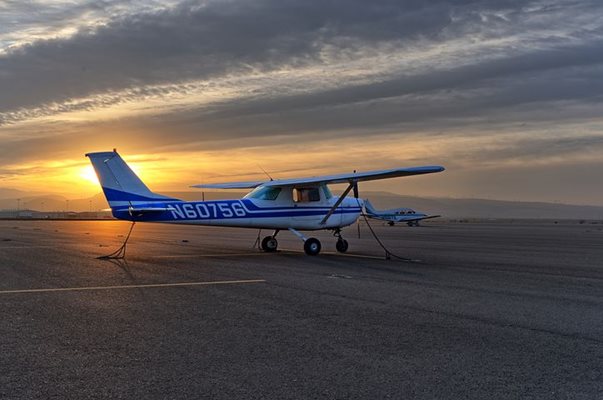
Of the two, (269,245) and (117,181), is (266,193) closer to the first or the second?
(269,245)

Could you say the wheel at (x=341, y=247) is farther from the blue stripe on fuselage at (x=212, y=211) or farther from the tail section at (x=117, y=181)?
the tail section at (x=117, y=181)

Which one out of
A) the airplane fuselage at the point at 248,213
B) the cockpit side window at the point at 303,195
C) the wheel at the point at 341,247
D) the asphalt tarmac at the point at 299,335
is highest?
the cockpit side window at the point at 303,195

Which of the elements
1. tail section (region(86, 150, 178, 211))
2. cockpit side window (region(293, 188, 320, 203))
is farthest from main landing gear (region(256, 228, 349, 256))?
tail section (region(86, 150, 178, 211))

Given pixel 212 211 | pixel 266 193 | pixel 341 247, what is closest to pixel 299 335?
pixel 212 211

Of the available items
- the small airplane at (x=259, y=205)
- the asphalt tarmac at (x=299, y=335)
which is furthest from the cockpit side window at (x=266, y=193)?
the asphalt tarmac at (x=299, y=335)

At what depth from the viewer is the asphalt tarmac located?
238 inches

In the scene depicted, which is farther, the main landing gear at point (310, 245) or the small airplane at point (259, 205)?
the main landing gear at point (310, 245)

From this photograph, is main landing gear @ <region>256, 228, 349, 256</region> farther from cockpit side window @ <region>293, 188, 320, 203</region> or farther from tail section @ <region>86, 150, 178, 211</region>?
tail section @ <region>86, 150, 178, 211</region>

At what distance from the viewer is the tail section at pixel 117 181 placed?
834 inches

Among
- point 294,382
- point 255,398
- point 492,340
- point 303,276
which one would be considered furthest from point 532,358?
point 303,276

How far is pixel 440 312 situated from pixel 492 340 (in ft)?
6.93

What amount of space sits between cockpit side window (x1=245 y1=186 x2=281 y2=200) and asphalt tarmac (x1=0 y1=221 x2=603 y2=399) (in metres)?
7.16

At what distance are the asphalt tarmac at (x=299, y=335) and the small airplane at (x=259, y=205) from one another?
5.16 metres

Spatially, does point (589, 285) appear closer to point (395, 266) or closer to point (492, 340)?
point (395, 266)
